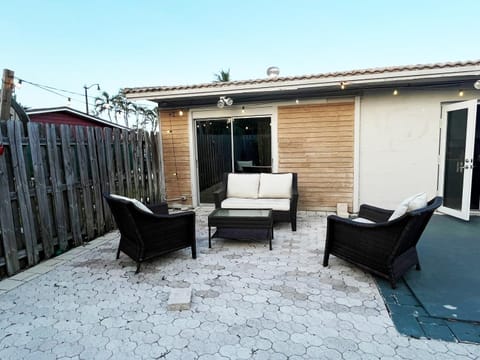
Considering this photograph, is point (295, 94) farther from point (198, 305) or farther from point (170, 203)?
point (198, 305)

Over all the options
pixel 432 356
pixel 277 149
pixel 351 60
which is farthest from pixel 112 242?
pixel 351 60

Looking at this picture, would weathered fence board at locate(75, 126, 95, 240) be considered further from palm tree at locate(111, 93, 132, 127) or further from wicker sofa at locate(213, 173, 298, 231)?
palm tree at locate(111, 93, 132, 127)

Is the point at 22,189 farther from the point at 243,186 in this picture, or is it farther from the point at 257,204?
the point at 243,186

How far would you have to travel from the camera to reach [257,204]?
4.48 metres

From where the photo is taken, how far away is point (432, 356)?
1.67 metres

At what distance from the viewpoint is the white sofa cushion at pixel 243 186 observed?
16.3 ft

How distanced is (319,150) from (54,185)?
4311 mm

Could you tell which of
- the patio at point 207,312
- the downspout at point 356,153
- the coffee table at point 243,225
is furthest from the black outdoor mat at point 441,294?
the downspout at point 356,153

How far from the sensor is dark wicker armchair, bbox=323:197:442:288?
7.81 feet

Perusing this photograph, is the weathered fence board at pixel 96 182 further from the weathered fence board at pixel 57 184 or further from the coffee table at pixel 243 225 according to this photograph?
the coffee table at pixel 243 225

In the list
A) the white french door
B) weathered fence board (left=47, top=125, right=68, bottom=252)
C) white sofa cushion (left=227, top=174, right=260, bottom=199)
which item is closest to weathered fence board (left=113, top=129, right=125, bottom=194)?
weathered fence board (left=47, top=125, right=68, bottom=252)

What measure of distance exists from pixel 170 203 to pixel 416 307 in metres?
5.04

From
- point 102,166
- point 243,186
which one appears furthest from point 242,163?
point 102,166

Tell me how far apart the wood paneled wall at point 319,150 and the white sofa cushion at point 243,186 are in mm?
851
